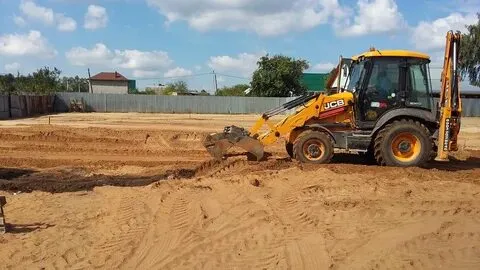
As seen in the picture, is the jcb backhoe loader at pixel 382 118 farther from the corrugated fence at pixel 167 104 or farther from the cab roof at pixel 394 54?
the corrugated fence at pixel 167 104

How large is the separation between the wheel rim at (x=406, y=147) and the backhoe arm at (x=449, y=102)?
48cm

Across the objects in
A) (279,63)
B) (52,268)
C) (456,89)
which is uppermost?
(279,63)

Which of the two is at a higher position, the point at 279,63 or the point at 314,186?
the point at 279,63

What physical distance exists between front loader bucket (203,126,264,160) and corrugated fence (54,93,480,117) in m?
36.4


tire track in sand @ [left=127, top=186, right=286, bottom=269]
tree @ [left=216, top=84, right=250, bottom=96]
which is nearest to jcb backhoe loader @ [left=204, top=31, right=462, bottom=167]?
tire track in sand @ [left=127, top=186, right=286, bottom=269]

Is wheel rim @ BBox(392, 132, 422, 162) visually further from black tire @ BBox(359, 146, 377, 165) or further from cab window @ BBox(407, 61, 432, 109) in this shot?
cab window @ BBox(407, 61, 432, 109)

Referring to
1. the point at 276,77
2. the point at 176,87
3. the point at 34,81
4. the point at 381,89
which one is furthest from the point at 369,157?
the point at 176,87

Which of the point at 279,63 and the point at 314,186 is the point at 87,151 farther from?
the point at 279,63

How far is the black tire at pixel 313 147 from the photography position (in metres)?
11.9

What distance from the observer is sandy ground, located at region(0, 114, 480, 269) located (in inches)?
226

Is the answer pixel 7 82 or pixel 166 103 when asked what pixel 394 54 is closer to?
pixel 166 103

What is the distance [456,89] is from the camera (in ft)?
Answer: 38.2

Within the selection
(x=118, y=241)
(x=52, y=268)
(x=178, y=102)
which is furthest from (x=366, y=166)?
(x=178, y=102)

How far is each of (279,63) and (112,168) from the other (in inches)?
1914
